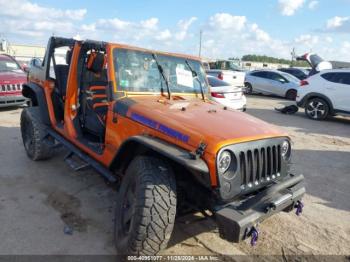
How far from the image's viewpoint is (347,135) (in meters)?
9.44

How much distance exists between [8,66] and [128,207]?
31.8 feet

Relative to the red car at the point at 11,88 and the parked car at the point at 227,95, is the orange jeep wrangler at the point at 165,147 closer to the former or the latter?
the parked car at the point at 227,95

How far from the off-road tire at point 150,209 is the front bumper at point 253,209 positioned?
0.43m

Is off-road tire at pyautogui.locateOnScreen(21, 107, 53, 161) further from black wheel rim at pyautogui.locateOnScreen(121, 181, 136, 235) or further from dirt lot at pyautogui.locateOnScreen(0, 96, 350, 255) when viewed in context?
black wheel rim at pyautogui.locateOnScreen(121, 181, 136, 235)

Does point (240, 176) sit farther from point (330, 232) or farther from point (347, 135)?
point (347, 135)

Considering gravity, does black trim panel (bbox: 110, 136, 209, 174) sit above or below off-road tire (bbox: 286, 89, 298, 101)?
above

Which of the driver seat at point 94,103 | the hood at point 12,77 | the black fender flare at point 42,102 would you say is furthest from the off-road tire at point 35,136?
the hood at point 12,77

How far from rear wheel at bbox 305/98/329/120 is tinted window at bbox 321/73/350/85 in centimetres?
75

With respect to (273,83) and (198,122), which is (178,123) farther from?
(273,83)

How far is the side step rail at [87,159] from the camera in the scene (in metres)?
3.72

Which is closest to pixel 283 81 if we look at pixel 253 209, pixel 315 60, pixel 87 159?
pixel 315 60

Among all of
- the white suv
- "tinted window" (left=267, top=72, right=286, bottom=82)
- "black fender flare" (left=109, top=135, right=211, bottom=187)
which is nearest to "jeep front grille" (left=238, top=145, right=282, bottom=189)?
"black fender flare" (left=109, top=135, right=211, bottom=187)

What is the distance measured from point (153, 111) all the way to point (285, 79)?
50.9 feet

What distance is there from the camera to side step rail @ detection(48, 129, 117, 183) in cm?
372
